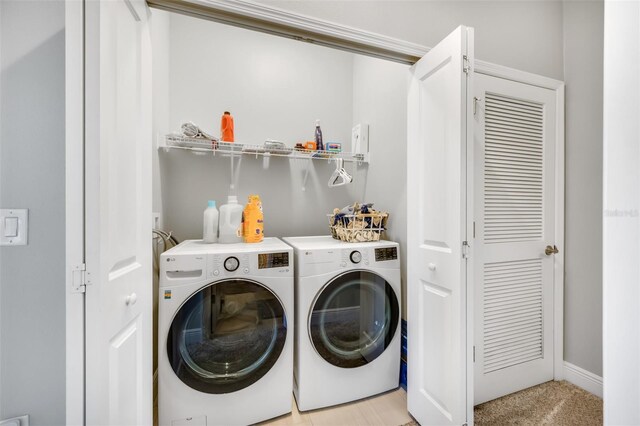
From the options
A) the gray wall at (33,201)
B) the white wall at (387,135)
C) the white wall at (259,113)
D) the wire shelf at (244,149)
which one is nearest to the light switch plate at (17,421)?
the gray wall at (33,201)

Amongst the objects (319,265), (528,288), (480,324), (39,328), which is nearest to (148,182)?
(39,328)

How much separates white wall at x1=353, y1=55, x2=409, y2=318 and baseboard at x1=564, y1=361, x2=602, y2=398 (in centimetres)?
114

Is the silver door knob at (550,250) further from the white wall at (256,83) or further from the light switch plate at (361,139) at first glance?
the white wall at (256,83)

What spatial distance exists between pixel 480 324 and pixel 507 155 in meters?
1.07

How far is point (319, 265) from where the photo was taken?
1558mm

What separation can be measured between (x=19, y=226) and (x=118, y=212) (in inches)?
12.3

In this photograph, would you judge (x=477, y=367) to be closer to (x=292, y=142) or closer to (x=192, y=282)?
(x=192, y=282)

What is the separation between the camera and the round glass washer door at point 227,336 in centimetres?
135

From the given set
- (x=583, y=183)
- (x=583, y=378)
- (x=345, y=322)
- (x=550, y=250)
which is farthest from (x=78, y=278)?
(x=583, y=378)

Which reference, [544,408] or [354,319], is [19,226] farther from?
[544,408]

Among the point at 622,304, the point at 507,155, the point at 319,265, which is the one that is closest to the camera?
the point at 622,304

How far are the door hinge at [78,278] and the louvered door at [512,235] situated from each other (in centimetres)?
181

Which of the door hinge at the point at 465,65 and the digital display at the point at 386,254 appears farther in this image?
the digital display at the point at 386,254

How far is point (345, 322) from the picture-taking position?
163 centimetres
